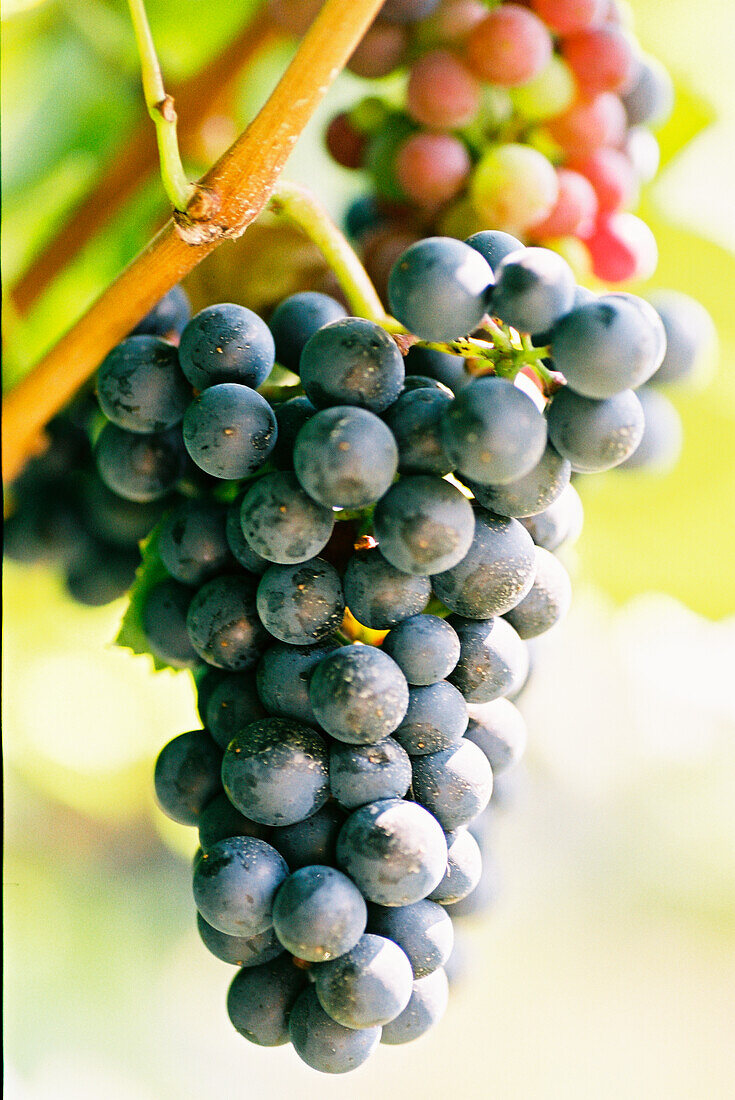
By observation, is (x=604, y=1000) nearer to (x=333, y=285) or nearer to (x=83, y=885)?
(x=83, y=885)

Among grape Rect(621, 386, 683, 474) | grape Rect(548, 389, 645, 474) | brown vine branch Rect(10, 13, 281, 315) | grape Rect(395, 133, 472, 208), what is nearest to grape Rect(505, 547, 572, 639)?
grape Rect(548, 389, 645, 474)

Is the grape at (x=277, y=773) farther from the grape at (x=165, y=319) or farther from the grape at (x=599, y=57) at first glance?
the grape at (x=599, y=57)

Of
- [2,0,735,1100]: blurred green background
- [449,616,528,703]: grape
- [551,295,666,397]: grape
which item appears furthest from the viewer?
[2,0,735,1100]: blurred green background

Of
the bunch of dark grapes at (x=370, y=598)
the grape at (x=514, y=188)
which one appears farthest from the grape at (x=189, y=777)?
the grape at (x=514, y=188)

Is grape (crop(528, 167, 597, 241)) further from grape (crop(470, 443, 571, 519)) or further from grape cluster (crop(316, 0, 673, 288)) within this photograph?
grape (crop(470, 443, 571, 519))

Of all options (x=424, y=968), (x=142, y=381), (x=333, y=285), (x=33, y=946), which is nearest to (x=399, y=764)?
(x=424, y=968)

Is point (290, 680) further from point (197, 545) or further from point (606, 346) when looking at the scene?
point (606, 346)
